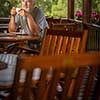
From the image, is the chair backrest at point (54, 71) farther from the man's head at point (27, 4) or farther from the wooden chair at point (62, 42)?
the man's head at point (27, 4)

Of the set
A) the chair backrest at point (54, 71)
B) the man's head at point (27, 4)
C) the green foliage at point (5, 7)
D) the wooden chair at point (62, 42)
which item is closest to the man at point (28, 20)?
the man's head at point (27, 4)

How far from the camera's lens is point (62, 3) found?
1070 centimetres

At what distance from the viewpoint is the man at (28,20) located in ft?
14.1

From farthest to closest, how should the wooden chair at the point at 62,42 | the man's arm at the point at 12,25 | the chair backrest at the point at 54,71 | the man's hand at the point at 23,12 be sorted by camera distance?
the man's arm at the point at 12,25 < the man's hand at the point at 23,12 < the wooden chair at the point at 62,42 < the chair backrest at the point at 54,71

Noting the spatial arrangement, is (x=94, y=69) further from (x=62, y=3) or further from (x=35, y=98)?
(x=62, y=3)

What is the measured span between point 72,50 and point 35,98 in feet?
4.73

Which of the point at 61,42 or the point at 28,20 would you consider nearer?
the point at 61,42

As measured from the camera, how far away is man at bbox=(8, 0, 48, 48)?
14.1 ft

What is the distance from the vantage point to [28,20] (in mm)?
4277

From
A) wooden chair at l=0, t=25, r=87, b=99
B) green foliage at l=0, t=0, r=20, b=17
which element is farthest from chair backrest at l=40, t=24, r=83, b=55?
green foliage at l=0, t=0, r=20, b=17

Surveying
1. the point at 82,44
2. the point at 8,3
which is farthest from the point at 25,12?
the point at 8,3

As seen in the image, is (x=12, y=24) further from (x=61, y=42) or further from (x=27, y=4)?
(x=61, y=42)

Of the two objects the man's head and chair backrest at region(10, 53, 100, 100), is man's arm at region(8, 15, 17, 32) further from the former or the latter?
chair backrest at region(10, 53, 100, 100)

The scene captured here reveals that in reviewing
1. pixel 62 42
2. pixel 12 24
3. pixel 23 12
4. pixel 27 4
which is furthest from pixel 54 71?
pixel 12 24
